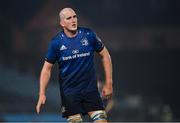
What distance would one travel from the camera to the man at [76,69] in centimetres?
736

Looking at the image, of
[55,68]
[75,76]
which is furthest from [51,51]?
[55,68]

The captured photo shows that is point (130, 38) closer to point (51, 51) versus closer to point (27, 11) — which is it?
point (27, 11)

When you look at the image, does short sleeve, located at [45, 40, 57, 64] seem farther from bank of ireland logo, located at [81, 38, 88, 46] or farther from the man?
bank of ireland logo, located at [81, 38, 88, 46]

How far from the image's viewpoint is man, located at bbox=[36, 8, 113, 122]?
736 centimetres

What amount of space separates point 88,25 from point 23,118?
1971mm

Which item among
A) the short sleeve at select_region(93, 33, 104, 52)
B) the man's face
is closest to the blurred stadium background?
the short sleeve at select_region(93, 33, 104, 52)

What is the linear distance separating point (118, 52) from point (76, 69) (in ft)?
14.7

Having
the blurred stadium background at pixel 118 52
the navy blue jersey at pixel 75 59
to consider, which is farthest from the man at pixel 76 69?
the blurred stadium background at pixel 118 52

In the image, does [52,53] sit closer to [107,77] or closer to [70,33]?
[70,33]

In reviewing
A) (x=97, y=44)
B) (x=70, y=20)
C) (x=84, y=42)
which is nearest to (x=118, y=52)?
(x=97, y=44)

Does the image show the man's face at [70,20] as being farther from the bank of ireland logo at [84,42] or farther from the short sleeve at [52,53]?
the short sleeve at [52,53]

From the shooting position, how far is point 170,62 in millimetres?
11781

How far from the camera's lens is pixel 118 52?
1177 cm

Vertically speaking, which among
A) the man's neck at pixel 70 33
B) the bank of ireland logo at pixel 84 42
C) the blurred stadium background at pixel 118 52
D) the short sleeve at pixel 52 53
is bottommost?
the blurred stadium background at pixel 118 52
